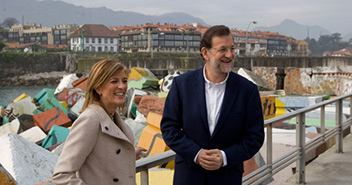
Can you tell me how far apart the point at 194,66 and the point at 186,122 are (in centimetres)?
2870

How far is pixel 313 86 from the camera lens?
1908cm

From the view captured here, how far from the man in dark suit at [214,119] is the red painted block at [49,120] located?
380 inches

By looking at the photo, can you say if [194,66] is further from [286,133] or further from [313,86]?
[286,133]

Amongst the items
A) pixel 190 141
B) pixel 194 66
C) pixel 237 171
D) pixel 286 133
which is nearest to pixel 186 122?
pixel 190 141

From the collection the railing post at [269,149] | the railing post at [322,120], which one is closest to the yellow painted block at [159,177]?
the railing post at [269,149]

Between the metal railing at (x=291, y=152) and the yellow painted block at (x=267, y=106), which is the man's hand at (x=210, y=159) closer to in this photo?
the metal railing at (x=291, y=152)

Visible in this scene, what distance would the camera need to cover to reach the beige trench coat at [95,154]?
1706 millimetres

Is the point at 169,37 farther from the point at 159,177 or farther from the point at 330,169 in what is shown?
the point at 159,177

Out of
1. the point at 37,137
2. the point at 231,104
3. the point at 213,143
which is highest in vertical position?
the point at 231,104

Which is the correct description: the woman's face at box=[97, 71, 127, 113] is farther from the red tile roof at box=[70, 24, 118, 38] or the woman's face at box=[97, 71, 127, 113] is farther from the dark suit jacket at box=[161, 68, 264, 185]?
the red tile roof at box=[70, 24, 118, 38]

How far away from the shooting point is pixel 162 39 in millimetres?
118625

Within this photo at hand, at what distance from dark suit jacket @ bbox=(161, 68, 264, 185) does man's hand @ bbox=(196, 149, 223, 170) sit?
2.0 inches

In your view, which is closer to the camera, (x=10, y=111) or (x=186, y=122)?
(x=186, y=122)

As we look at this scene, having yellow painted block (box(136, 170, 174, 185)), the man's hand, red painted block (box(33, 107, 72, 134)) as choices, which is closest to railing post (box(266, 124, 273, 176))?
yellow painted block (box(136, 170, 174, 185))
